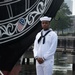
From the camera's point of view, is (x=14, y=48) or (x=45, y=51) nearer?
(x=45, y=51)

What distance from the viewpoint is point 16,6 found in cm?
630

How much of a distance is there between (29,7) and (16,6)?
291 millimetres

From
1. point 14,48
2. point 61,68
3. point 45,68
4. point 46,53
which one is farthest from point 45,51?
point 61,68

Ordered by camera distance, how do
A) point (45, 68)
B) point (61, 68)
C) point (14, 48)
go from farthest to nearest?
1. point (61, 68)
2. point (14, 48)
3. point (45, 68)

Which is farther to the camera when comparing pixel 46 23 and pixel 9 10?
pixel 9 10

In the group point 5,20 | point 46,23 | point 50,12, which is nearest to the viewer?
point 46,23

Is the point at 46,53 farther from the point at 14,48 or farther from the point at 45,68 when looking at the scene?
the point at 14,48

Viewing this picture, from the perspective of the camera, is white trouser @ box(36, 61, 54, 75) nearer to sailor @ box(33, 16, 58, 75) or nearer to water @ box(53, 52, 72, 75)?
sailor @ box(33, 16, 58, 75)

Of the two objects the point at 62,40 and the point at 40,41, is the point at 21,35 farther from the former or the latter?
the point at 62,40

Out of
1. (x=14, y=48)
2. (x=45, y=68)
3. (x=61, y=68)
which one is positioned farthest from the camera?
(x=61, y=68)

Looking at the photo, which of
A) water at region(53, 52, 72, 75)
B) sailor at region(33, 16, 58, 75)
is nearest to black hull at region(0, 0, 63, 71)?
sailor at region(33, 16, 58, 75)

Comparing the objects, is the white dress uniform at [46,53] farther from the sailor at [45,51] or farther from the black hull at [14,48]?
the black hull at [14,48]

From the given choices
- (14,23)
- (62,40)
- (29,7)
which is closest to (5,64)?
(14,23)

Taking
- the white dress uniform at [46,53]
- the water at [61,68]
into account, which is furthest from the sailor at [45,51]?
the water at [61,68]
